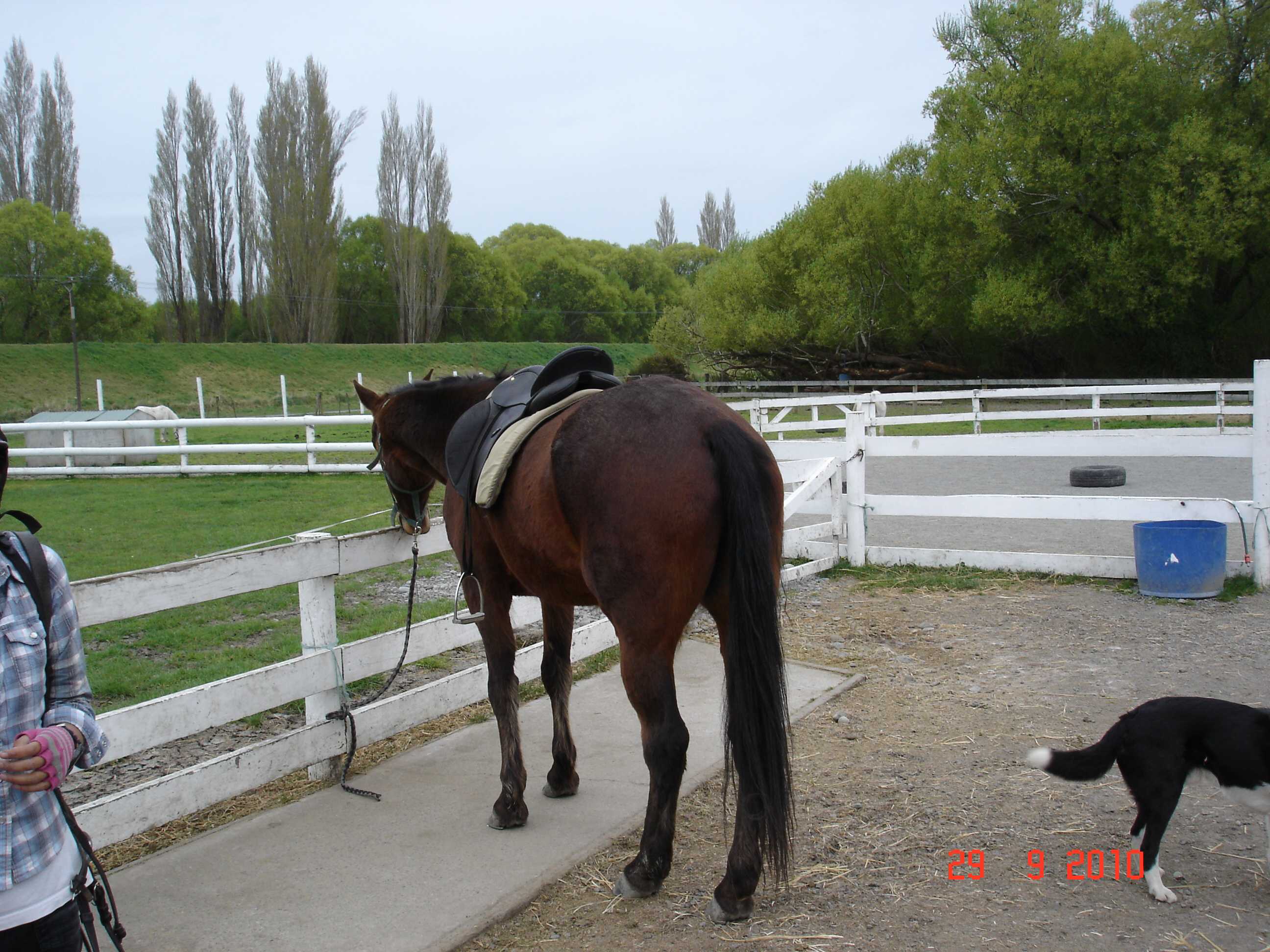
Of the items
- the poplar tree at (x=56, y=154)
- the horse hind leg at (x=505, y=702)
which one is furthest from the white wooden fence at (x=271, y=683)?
the poplar tree at (x=56, y=154)

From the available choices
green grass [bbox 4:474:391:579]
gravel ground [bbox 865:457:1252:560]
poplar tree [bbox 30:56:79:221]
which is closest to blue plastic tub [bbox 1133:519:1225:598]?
gravel ground [bbox 865:457:1252:560]

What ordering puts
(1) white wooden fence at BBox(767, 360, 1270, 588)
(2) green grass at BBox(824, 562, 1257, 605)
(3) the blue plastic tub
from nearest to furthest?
(3) the blue plastic tub, (1) white wooden fence at BBox(767, 360, 1270, 588), (2) green grass at BBox(824, 562, 1257, 605)

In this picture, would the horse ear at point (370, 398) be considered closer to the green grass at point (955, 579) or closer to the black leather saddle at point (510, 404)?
the black leather saddle at point (510, 404)

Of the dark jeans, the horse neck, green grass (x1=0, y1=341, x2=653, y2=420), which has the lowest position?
the dark jeans

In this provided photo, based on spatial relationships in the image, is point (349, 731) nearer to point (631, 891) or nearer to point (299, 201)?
point (631, 891)

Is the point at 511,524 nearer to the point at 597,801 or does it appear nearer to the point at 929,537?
the point at 597,801

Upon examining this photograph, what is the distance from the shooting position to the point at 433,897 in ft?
9.68

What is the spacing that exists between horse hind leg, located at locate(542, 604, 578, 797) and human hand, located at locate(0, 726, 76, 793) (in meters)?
2.04

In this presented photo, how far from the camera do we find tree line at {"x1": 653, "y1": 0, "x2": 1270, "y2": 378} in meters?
25.3

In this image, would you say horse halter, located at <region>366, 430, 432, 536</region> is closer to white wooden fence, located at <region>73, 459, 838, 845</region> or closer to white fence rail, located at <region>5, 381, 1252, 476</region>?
white wooden fence, located at <region>73, 459, 838, 845</region>

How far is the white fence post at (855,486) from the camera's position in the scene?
7.70m

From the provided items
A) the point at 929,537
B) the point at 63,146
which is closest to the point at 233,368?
the point at 63,146

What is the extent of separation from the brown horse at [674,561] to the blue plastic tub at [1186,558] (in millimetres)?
4380

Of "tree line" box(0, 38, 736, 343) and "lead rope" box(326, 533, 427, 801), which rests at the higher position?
"tree line" box(0, 38, 736, 343)
